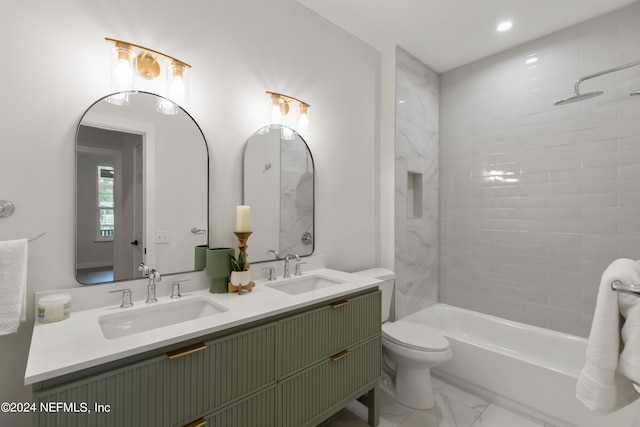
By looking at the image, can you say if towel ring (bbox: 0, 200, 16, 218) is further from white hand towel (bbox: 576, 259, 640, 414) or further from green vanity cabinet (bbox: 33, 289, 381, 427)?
white hand towel (bbox: 576, 259, 640, 414)

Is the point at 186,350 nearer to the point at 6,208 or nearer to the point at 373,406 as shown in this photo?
the point at 6,208

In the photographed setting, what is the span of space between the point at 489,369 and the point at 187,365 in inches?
80.2

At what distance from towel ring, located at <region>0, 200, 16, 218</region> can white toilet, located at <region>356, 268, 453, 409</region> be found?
2.08 meters

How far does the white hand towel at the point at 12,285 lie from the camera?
104cm

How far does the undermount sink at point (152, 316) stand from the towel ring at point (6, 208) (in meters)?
0.51

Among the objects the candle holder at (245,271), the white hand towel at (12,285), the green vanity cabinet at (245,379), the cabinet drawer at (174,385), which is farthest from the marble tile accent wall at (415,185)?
the white hand towel at (12,285)

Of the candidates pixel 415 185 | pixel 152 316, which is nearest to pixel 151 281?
pixel 152 316

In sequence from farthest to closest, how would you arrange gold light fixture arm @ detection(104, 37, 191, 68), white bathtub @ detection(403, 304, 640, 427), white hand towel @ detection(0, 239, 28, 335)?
white bathtub @ detection(403, 304, 640, 427) → gold light fixture arm @ detection(104, 37, 191, 68) → white hand towel @ detection(0, 239, 28, 335)

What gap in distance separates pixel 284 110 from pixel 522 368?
7.51 feet

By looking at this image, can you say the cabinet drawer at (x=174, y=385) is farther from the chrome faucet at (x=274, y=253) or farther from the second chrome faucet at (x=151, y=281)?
the chrome faucet at (x=274, y=253)

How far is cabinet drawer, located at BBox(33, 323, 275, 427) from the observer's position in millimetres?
890

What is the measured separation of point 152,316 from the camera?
4.46ft

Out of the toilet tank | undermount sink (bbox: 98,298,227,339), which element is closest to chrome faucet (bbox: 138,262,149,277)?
undermount sink (bbox: 98,298,227,339)

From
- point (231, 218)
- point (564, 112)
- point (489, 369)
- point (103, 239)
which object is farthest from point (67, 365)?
point (564, 112)
